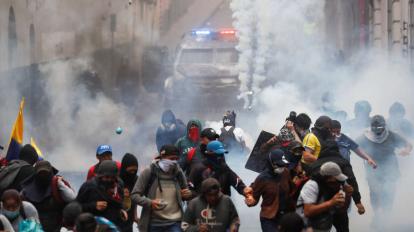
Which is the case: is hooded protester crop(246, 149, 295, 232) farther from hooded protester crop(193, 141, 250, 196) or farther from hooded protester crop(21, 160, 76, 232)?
hooded protester crop(21, 160, 76, 232)

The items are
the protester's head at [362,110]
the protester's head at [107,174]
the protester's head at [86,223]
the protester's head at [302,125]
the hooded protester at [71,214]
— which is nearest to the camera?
the protester's head at [86,223]

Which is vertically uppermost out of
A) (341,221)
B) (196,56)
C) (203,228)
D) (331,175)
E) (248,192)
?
(196,56)

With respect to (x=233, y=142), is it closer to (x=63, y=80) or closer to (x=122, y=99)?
(x=63, y=80)

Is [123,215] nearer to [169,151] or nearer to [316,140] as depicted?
[169,151]

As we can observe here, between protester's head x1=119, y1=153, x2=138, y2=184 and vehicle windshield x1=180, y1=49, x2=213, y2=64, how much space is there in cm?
2185

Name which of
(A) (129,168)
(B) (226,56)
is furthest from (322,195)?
(B) (226,56)

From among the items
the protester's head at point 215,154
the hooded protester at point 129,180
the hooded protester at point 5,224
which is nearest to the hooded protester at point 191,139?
the protester's head at point 215,154

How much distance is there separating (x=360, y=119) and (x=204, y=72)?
17263mm

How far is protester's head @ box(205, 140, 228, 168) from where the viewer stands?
1016cm

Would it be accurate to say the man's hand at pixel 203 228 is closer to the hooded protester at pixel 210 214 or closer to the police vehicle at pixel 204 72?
the hooded protester at pixel 210 214

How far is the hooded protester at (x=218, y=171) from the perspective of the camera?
10.1 m

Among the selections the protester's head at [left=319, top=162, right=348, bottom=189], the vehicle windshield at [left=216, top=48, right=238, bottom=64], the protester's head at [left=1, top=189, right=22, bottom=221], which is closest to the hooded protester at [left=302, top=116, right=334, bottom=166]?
the protester's head at [left=319, top=162, right=348, bottom=189]

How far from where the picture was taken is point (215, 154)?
10180mm

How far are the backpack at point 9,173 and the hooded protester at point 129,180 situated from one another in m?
0.80
